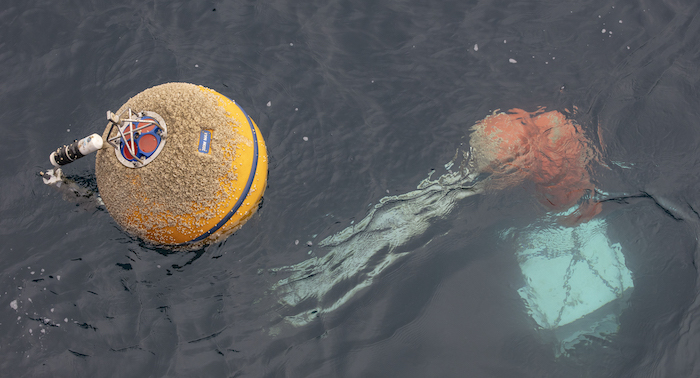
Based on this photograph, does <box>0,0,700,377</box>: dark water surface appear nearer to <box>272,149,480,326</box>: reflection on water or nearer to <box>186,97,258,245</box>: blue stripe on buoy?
<box>272,149,480,326</box>: reflection on water

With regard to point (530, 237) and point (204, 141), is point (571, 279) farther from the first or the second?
point (204, 141)

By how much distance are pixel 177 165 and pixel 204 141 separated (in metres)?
0.32

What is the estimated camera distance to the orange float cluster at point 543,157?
203 inches

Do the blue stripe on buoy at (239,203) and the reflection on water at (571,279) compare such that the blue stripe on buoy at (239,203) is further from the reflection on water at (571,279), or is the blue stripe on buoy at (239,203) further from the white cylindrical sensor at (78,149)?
the reflection on water at (571,279)

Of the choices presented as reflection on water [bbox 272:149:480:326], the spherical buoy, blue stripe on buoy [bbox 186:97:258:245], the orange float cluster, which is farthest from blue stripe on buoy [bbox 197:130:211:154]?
the orange float cluster

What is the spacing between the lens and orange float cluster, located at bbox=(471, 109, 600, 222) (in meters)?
5.16

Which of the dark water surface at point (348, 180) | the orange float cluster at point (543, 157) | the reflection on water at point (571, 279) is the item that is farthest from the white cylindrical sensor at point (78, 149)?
the reflection on water at point (571, 279)

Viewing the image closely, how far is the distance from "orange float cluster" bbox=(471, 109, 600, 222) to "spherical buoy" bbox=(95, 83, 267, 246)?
2840 mm

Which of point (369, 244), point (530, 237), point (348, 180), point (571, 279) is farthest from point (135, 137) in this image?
point (571, 279)

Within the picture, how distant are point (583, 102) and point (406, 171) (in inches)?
97.9

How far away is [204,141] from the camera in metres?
4.00

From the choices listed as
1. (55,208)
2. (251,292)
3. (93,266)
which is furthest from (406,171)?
(55,208)

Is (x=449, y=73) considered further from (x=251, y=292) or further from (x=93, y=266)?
(x=93, y=266)

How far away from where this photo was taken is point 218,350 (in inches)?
177
